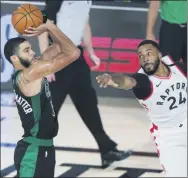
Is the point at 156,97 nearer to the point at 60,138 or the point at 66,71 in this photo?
the point at 66,71

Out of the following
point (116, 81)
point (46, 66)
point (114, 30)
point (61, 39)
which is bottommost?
point (114, 30)

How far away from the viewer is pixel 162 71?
4.30 metres

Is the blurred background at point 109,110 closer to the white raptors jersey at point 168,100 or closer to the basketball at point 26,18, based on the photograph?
the white raptors jersey at point 168,100

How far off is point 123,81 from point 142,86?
14.1 inches

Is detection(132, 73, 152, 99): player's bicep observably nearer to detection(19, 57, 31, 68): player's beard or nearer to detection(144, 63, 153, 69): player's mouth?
detection(144, 63, 153, 69): player's mouth

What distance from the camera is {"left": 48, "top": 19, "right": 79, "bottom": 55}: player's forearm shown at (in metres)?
3.64

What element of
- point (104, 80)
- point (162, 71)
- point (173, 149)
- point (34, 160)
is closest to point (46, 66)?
point (104, 80)

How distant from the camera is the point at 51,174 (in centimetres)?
399

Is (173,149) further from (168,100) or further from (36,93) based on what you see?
(36,93)

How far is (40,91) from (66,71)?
4.63ft

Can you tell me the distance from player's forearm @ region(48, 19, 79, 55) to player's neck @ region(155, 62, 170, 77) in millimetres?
768

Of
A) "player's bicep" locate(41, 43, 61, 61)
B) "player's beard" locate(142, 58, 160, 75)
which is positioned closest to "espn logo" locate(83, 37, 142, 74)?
"player's beard" locate(142, 58, 160, 75)

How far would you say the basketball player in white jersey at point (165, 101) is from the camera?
13.5 feet

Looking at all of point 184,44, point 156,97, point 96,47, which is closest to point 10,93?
point 96,47
